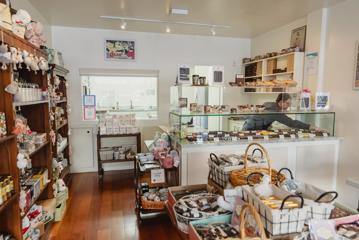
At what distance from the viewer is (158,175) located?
263 cm

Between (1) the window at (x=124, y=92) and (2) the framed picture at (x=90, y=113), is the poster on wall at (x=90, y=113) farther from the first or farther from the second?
(1) the window at (x=124, y=92)

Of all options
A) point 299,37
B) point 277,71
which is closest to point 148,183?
point 277,71

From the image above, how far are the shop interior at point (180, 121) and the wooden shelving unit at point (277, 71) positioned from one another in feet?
0.10

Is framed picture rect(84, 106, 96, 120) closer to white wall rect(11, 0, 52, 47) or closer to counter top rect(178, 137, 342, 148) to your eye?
white wall rect(11, 0, 52, 47)

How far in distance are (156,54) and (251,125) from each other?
8.43ft

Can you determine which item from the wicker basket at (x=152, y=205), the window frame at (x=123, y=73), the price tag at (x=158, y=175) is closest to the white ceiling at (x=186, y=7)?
the window frame at (x=123, y=73)

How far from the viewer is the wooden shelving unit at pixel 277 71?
3.75 m

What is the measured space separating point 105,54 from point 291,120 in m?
3.39

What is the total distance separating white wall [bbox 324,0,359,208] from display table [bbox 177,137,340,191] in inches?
5.6

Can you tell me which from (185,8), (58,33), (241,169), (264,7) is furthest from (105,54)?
(241,169)

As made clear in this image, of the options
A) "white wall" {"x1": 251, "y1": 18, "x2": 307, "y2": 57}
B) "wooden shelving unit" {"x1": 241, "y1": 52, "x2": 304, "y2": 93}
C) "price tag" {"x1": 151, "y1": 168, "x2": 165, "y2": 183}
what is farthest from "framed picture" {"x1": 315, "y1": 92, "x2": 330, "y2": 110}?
"price tag" {"x1": 151, "y1": 168, "x2": 165, "y2": 183}

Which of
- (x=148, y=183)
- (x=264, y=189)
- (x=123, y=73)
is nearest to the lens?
(x=264, y=189)

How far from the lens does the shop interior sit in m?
1.51

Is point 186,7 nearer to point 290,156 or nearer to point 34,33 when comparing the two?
point 34,33
